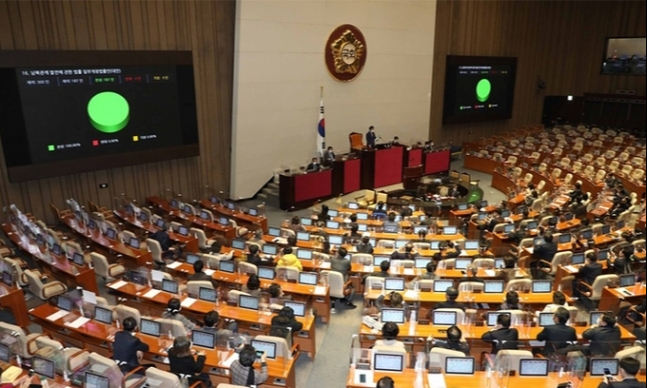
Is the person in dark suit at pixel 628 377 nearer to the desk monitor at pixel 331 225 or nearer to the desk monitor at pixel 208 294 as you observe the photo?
the desk monitor at pixel 208 294

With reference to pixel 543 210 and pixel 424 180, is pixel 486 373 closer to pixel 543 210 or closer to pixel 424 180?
pixel 543 210

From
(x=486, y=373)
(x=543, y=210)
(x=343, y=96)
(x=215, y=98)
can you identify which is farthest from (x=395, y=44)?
(x=486, y=373)

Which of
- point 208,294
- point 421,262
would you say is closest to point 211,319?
point 208,294

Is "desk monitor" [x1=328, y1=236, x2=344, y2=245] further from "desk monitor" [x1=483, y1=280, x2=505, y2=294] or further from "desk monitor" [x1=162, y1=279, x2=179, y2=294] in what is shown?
"desk monitor" [x1=162, y1=279, x2=179, y2=294]

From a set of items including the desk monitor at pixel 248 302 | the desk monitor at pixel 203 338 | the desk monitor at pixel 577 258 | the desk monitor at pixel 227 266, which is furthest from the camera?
the desk monitor at pixel 577 258

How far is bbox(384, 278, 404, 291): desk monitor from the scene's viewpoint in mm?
9430

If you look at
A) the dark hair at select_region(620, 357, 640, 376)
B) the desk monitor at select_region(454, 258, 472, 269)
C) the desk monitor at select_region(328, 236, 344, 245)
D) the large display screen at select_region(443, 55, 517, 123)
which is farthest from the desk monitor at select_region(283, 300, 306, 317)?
the large display screen at select_region(443, 55, 517, 123)

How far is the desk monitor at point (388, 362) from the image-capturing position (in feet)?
22.2

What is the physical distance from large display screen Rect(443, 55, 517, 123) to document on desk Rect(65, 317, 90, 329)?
2126cm

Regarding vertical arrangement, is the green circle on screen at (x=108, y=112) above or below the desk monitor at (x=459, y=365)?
above

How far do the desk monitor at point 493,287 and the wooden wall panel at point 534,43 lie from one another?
17393mm

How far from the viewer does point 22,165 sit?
46.1ft

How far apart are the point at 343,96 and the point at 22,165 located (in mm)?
12365

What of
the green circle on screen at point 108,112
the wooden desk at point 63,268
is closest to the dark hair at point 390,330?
the wooden desk at point 63,268
